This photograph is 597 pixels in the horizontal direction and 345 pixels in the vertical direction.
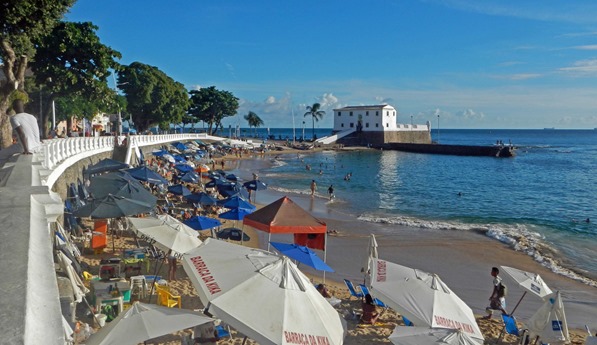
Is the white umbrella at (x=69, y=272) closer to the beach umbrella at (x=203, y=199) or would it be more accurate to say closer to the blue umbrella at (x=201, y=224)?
the blue umbrella at (x=201, y=224)

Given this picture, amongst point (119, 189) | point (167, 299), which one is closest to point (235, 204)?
point (119, 189)

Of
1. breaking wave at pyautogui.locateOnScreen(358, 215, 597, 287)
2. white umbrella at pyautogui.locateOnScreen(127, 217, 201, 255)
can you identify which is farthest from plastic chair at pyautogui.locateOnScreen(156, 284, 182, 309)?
breaking wave at pyautogui.locateOnScreen(358, 215, 597, 287)

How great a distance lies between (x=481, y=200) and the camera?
127 ft

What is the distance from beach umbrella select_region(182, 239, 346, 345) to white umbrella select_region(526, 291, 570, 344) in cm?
603

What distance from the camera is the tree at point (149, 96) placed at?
2457 inches

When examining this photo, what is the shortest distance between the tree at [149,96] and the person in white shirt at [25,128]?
54481 mm

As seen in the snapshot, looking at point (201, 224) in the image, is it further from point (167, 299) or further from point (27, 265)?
point (27, 265)

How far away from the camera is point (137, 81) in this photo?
6219cm

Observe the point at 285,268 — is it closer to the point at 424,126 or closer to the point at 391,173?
the point at 391,173

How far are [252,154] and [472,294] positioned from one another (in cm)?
6328

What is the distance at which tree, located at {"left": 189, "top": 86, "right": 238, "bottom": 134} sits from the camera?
93125 millimetres

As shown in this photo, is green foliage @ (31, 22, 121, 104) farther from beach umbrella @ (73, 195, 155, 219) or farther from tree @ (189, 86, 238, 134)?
tree @ (189, 86, 238, 134)

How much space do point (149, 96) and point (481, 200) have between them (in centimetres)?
4372

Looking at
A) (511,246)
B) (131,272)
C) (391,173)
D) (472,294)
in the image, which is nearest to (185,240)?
(131,272)
